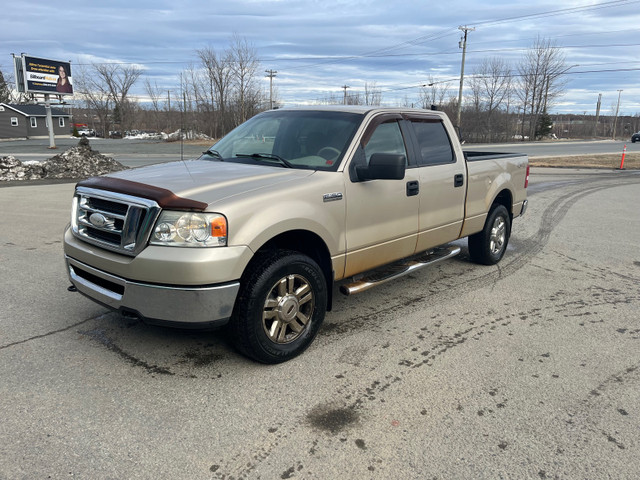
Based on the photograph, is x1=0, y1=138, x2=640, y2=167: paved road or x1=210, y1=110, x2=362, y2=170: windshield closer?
x1=210, y1=110, x2=362, y2=170: windshield

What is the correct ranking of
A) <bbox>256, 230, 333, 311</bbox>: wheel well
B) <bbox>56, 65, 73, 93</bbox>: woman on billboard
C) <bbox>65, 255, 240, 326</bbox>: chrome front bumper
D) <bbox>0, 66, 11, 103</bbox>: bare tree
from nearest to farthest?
<bbox>65, 255, 240, 326</bbox>: chrome front bumper → <bbox>256, 230, 333, 311</bbox>: wheel well → <bbox>56, 65, 73, 93</bbox>: woman on billboard → <bbox>0, 66, 11, 103</bbox>: bare tree

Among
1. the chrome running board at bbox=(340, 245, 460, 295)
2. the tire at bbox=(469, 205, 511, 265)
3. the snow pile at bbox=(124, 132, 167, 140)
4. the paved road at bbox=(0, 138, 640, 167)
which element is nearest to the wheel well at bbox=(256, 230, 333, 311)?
the chrome running board at bbox=(340, 245, 460, 295)

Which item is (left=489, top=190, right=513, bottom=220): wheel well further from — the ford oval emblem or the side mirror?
the ford oval emblem

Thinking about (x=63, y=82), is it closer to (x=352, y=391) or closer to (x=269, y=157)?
(x=269, y=157)

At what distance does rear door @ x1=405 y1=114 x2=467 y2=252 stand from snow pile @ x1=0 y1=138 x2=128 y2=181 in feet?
42.7

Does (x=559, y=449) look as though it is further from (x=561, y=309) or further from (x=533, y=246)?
(x=533, y=246)

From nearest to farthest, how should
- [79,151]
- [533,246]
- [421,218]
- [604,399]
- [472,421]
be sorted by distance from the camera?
[472,421], [604,399], [421,218], [533,246], [79,151]

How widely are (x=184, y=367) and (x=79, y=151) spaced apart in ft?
48.6

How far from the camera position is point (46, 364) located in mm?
3562

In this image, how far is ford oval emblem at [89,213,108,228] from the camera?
3.45m

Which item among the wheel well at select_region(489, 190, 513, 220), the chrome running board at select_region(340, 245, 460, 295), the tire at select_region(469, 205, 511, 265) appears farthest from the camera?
the wheel well at select_region(489, 190, 513, 220)

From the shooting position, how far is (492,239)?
6.32 meters

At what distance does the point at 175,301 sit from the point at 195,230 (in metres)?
0.47

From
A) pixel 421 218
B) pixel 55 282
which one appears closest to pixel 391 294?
pixel 421 218
